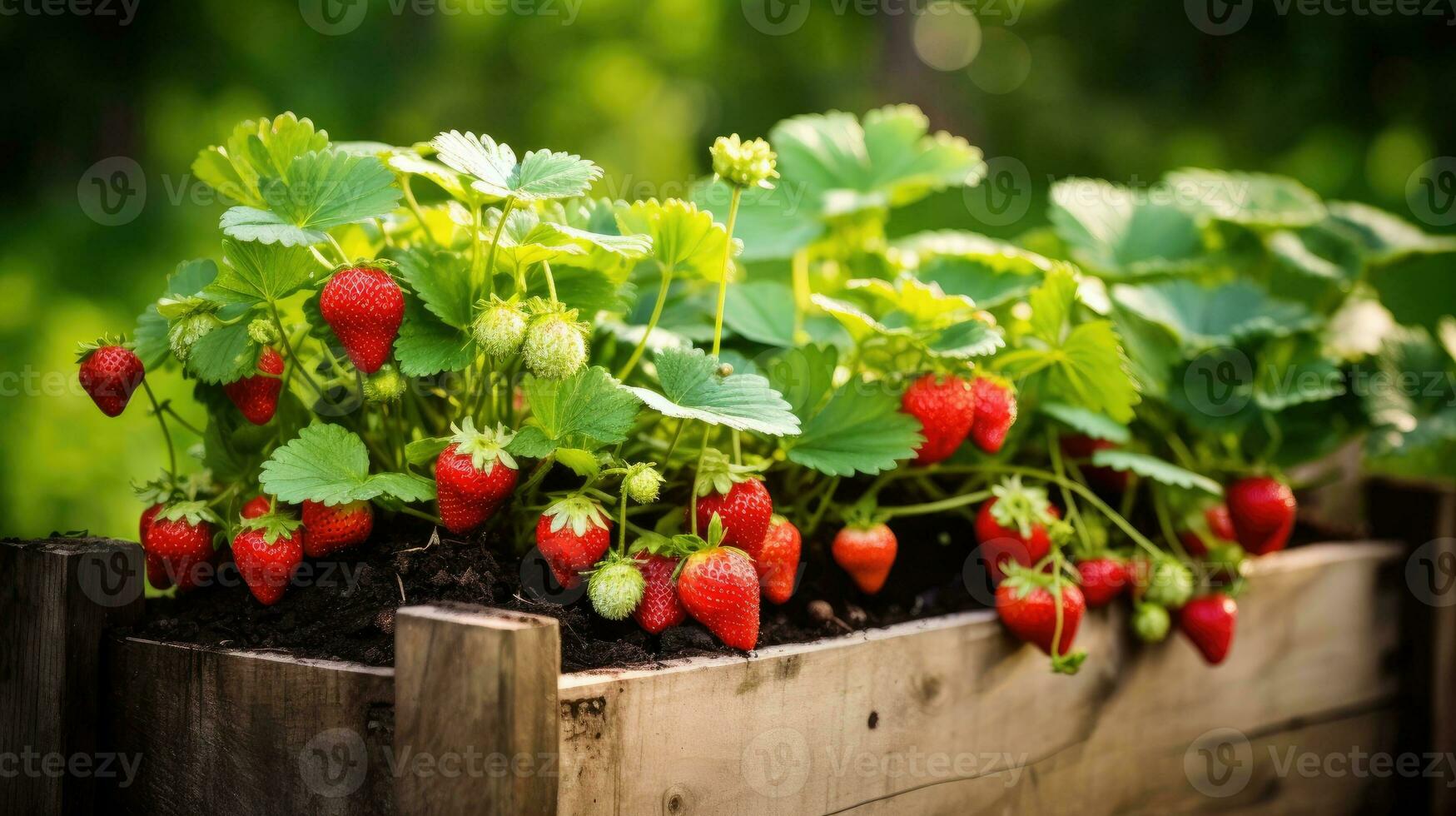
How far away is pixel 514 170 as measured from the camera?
38.8 inches

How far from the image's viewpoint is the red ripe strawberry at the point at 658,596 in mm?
1020

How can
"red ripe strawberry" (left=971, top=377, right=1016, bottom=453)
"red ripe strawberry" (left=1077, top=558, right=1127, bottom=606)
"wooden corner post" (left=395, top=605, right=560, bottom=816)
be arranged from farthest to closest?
"red ripe strawberry" (left=1077, top=558, right=1127, bottom=606) → "red ripe strawberry" (left=971, top=377, right=1016, bottom=453) → "wooden corner post" (left=395, top=605, right=560, bottom=816)

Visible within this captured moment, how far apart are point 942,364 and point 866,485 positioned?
0.21m

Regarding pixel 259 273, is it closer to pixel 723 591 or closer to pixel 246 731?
pixel 246 731

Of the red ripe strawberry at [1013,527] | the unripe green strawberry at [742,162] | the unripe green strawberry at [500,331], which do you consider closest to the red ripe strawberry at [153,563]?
the unripe green strawberry at [500,331]

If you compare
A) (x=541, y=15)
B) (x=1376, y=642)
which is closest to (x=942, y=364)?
(x=1376, y=642)

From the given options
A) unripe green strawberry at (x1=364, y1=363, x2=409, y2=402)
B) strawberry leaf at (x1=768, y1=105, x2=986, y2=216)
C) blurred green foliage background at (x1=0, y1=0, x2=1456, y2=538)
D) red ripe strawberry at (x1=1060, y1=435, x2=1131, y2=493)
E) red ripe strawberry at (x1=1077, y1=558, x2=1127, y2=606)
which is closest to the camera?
unripe green strawberry at (x1=364, y1=363, x2=409, y2=402)

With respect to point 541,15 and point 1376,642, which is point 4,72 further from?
point 1376,642

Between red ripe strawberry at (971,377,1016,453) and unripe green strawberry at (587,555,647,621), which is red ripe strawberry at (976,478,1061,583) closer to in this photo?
red ripe strawberry at (971,377,1016,453)

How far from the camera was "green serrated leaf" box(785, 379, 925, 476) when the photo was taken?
1131 millimetres

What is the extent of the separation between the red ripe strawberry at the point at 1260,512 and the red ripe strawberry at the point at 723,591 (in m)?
0.87

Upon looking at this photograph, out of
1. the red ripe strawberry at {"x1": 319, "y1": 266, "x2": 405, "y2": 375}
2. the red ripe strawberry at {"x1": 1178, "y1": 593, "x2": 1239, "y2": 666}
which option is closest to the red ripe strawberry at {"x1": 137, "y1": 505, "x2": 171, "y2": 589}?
the red ripe strawberry at {"x1": 319, "y1": 266, "x2": 405, "y2": 375}

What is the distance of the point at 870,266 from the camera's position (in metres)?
1.62

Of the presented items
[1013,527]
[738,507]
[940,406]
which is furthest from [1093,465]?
[738,507]
